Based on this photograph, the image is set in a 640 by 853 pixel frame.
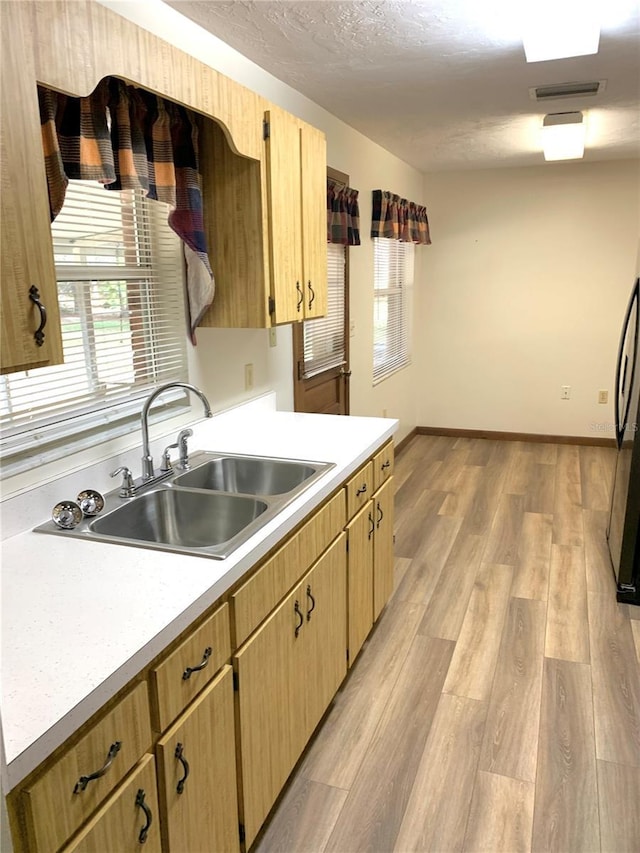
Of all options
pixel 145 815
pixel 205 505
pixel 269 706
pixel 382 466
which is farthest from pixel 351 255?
pixel 145 815

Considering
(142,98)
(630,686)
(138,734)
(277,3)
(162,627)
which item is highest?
→ (277,3)

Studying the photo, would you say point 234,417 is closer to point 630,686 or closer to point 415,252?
point 630,686

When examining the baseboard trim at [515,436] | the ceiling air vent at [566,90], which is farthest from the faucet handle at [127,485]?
the baseboard trim at [515,436]

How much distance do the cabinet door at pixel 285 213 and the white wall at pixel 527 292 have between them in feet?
12.2

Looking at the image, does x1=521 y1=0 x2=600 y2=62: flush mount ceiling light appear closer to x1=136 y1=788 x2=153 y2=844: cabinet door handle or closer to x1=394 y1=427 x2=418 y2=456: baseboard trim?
x1=136 y1=788 x2=153 y2=844: cabinet door handle

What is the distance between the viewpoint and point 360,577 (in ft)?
8.11

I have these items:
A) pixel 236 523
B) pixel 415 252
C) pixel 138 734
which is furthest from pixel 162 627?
pixel 415 252

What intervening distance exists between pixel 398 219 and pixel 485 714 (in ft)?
11.7

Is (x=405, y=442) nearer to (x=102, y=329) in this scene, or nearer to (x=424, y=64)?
(x=424, y=64)

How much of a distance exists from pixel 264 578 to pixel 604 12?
2220mm

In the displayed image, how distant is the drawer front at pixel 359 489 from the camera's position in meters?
2.28

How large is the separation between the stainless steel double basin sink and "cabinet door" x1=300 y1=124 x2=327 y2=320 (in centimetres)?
75

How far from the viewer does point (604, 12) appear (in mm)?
2223

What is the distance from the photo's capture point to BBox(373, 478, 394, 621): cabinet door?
266 centimetres
